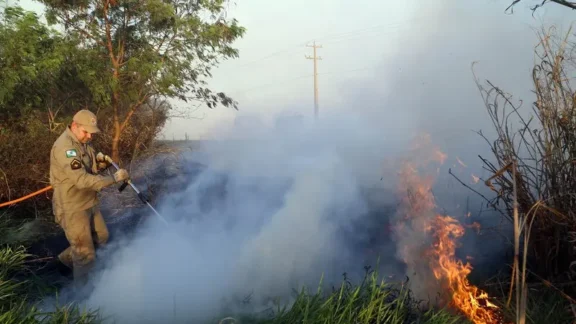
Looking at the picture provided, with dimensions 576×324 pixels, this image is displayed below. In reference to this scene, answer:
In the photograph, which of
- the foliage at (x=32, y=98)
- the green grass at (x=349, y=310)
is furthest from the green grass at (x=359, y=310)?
the foliage at (x=32, y=98)

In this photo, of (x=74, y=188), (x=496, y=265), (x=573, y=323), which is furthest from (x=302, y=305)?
(x=74, y=188)

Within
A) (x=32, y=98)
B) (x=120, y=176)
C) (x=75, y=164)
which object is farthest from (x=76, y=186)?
(x=32, y=98)

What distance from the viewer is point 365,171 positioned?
6379mm

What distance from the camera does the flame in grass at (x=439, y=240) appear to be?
415 cm

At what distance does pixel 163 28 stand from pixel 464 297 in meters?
7.45

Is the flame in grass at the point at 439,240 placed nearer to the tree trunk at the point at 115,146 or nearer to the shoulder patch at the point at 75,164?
the shoulder patch at the point at 75,164

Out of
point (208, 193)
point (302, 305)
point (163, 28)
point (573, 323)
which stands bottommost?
point (573, 323)

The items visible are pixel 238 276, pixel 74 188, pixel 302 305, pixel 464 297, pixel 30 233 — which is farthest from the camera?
pixel 30 233

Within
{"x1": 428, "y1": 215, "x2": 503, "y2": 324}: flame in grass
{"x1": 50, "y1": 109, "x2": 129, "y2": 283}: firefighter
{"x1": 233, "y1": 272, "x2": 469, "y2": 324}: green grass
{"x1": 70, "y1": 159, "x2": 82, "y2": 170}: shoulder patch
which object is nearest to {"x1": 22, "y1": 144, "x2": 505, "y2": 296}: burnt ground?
{"x1": 50, "y1": 109, "x2": 129, "y2": 283}: firefighter

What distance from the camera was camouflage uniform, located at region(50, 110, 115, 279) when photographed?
518 cm

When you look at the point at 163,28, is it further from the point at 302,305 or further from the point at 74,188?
the point at 302,305

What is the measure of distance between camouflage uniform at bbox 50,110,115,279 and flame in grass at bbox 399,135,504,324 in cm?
311

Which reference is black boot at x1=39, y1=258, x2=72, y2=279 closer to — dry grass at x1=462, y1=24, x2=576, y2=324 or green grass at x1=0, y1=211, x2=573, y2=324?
green grass at x1=0, y1=211, x2=573, y2=324

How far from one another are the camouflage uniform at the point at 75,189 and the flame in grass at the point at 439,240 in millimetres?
3108
